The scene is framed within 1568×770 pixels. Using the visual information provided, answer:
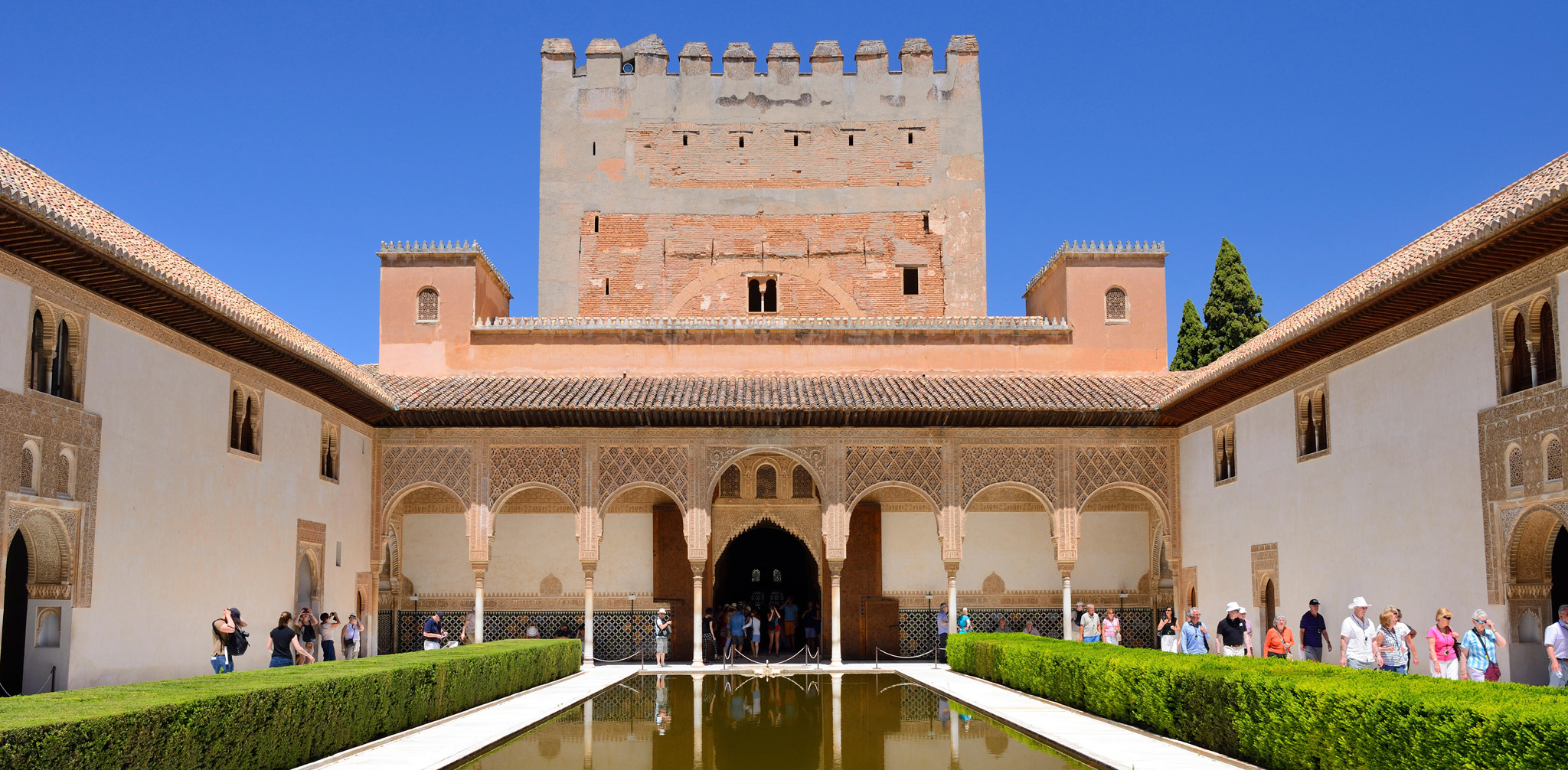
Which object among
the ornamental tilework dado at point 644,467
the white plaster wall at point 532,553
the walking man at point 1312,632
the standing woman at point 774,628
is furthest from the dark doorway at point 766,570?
the walking man at point 1312,632

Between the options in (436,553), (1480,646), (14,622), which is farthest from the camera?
(436,553)

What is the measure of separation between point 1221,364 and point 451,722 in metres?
10.1

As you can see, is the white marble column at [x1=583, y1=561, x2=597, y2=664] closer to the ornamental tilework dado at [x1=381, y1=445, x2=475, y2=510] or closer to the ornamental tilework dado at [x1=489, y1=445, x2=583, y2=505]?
the ornamental tilework dado at [x1=489, y1=445, x2=583, y2=505]

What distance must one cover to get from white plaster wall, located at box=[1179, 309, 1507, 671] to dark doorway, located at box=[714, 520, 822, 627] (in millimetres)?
7550

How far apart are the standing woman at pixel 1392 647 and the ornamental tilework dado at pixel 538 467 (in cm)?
1125

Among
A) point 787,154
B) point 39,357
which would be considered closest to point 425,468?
point 39,357

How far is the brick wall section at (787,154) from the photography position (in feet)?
92.3

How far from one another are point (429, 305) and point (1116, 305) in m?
11.6

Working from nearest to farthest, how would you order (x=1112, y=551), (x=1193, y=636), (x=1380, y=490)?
1. (x=1380, y=490)
2. (x=1193, y=636)
3. (x=1112, y=551)

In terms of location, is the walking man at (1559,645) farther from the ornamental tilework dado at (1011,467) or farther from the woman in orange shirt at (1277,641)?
the ornamental tilework dado at (1011,467)

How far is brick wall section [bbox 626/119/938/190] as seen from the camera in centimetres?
2814

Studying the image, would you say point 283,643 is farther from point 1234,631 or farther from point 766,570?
point 766,570

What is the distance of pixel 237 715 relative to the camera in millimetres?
7672

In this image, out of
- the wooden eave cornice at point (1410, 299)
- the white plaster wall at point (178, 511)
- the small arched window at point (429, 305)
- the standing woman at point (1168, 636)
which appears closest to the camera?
the wooden eave cornice at point (1410, 299)
